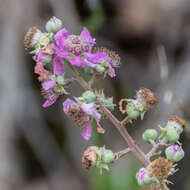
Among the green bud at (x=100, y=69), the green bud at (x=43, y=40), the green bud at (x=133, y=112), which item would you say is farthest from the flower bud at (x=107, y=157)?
the green bud at (x=43, y=40)

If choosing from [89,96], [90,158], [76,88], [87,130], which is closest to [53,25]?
[89,96]

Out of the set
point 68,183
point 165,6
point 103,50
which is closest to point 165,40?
point 165,6

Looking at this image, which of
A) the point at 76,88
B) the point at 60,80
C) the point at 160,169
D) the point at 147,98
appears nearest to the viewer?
the point at 160,169

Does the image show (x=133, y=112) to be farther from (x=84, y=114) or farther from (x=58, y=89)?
(x=58, y=89)

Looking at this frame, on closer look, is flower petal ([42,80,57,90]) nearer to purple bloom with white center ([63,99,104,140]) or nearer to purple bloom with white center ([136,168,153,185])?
purple bloom with white center ([63,99,104,140])

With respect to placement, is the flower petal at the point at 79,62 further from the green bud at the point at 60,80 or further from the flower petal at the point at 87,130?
the flower petal at the point at 87,130

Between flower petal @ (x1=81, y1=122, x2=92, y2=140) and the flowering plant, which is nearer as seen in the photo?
the flowering plant

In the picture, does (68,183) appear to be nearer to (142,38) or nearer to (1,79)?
(1,79)

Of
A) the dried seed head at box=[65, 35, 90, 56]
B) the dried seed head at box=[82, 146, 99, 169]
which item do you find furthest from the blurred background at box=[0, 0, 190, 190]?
the dried seed head at box=[65, 35, 90, 56]
